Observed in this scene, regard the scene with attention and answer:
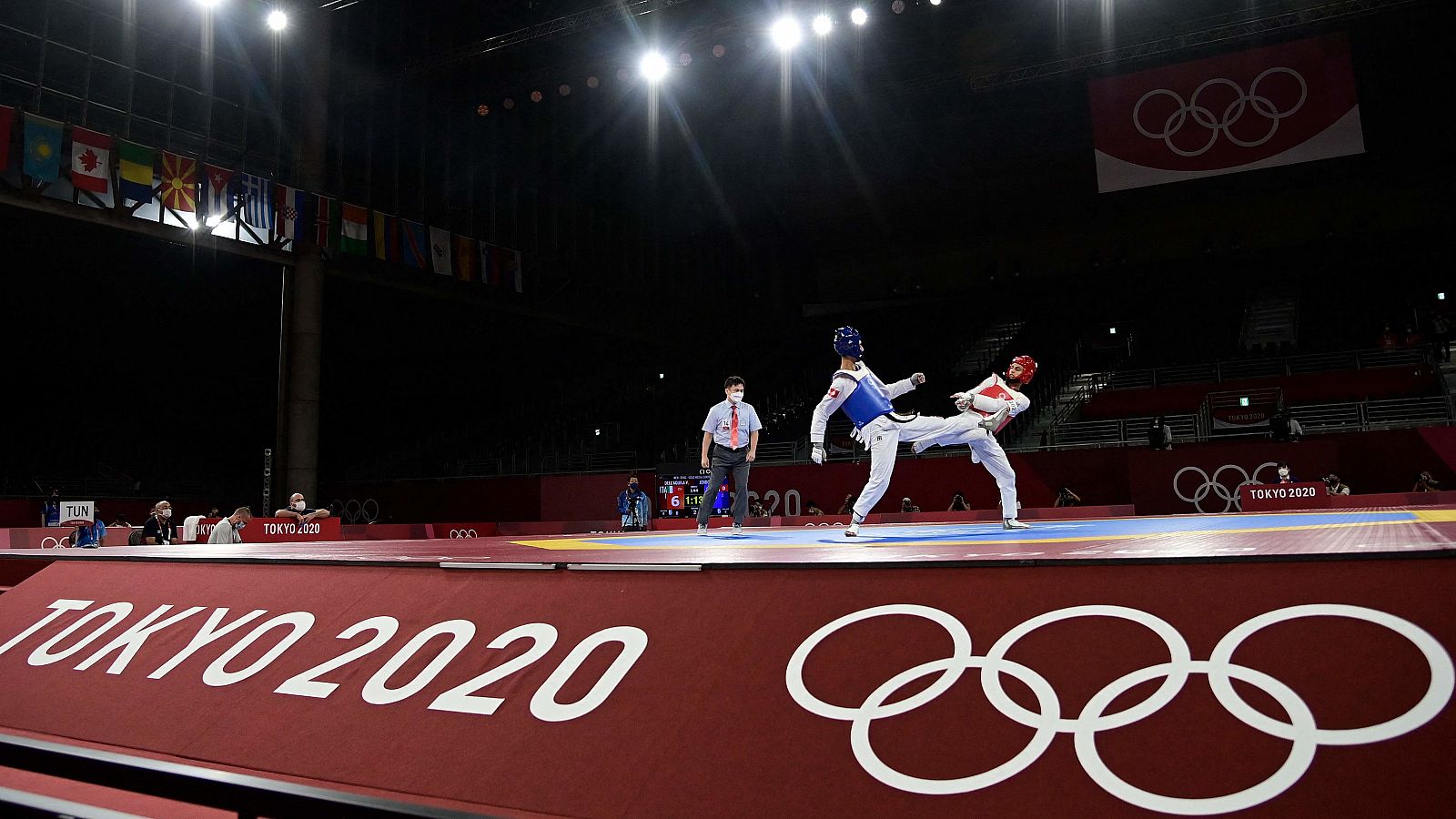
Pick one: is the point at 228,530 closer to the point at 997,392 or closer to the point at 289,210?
the point at 997,392

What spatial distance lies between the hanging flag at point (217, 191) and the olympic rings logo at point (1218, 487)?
23.6 m

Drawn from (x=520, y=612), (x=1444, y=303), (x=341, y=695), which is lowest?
(x=341, y=695)

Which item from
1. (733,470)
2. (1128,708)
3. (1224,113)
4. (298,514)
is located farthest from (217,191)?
(1128,708)

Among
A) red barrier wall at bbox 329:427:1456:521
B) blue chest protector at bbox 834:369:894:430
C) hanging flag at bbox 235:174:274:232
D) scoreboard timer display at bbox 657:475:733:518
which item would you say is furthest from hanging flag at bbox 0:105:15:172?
blue chest protector at bbox 834:369:894:430

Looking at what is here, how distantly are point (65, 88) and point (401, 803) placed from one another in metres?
26.4

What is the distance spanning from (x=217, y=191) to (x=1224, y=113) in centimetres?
2382

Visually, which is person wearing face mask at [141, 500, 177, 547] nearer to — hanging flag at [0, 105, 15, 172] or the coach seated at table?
the coach seated at table

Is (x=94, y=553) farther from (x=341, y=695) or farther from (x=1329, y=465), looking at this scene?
(x=1329, y=465)

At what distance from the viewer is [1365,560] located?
2859mm

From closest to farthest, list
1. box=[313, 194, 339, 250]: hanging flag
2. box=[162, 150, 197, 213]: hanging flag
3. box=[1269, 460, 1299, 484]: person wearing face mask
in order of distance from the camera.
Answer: box=[1269, 460, 1299, 484]: person wearing face mask
box=[162, 150, 197, 213]: hanging flag
box=[313, 194, 339, 250]: hanging flag

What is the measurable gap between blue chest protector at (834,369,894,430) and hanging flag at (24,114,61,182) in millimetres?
20336

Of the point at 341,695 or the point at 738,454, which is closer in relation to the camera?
the point at 341,695

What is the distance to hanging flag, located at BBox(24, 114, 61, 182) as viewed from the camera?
1988 centimetres

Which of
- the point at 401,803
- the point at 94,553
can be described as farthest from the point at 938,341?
the point at 401,803
